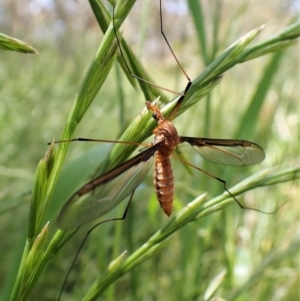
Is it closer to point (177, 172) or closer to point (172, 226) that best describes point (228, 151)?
point (172, 226)

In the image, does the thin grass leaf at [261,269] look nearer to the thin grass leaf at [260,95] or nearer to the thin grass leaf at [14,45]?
the thin grass leaf at [260,95]

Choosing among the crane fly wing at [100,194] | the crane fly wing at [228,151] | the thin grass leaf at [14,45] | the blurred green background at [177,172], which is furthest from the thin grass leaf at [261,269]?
the thin grass leaf at [14,45]

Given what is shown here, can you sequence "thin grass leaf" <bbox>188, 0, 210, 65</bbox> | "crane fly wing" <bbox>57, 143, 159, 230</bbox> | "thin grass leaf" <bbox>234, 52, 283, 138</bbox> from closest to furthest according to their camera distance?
"crane fly wing" <bbox>57, 143, 159, 230</bbox> → "thin grass leaf" <bbox>188, 0, 210, 65</bbox> → "thin grass leaf" <bbox>234, 52, 283, 138</bbox>

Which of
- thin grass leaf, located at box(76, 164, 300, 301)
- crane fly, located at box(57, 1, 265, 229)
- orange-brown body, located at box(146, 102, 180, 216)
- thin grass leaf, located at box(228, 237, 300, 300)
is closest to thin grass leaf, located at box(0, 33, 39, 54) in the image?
crane fly, located at box(57, 1, 265, 229)

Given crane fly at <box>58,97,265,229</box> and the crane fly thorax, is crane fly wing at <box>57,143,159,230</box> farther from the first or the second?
the crane fly thorax

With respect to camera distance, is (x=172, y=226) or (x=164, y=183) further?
(x=164, y=183)

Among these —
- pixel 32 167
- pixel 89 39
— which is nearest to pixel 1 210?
pixel 32 167

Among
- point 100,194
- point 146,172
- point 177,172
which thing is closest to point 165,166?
point 146,172
